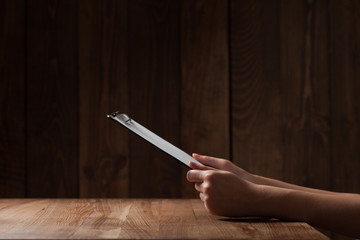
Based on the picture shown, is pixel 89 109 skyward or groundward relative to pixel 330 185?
skyward

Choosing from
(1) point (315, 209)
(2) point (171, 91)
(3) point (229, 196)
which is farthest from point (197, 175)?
(2) point (171, 91)

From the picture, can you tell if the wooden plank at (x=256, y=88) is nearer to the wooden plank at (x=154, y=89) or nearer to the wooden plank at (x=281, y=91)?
the wooden plank at (x=281, y=91)

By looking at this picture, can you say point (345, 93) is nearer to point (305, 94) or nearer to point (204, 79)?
point (305, 94)

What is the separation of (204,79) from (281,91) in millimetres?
302

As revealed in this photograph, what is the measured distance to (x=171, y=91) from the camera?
160cm

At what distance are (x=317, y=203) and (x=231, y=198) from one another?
170mm

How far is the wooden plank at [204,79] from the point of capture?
1591mm

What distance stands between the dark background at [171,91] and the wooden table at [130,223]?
2.10 feet

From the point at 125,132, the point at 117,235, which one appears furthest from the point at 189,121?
the point at 117,235

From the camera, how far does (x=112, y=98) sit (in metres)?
1.59

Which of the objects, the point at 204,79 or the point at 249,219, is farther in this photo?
the point at 204,79

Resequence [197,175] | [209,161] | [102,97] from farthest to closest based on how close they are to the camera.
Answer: [102,97]
[209,161]
[197,175]

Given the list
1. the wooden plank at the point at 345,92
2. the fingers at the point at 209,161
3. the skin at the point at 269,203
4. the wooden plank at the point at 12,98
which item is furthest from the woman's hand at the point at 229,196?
the wooden plank at the point at 12,98

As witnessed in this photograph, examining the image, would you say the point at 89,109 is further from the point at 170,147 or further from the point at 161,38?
the point at 170,147
